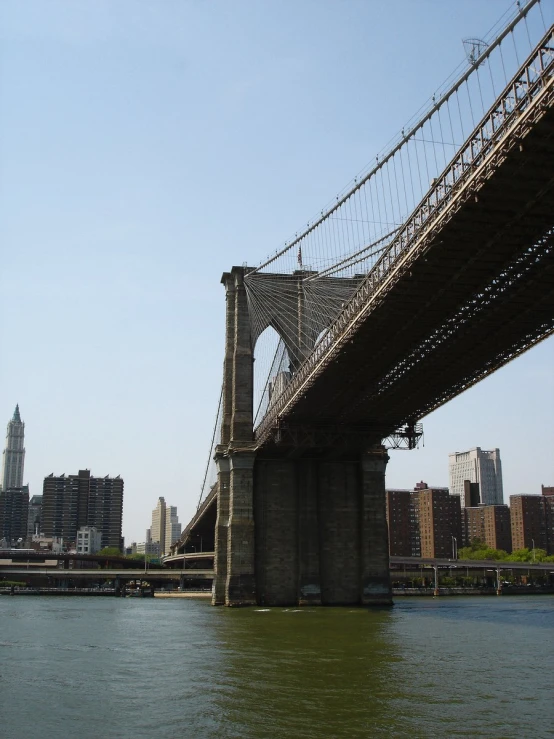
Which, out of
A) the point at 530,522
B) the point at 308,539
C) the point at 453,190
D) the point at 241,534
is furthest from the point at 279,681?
the point at 530,522

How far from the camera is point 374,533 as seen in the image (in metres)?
59.5

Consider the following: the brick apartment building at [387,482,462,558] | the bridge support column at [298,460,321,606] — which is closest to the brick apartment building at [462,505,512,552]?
the brick apartment building at [387,482,462,558]

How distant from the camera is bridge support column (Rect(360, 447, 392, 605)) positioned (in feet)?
194

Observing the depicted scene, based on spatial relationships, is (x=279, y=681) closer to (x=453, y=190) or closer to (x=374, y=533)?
(x=453, y=190)

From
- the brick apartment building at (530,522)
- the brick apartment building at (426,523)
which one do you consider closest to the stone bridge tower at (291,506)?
the brick apartment building at (426,523)

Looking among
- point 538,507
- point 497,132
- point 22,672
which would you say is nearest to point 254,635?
point 22,672

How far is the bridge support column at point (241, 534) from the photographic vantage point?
185 ft

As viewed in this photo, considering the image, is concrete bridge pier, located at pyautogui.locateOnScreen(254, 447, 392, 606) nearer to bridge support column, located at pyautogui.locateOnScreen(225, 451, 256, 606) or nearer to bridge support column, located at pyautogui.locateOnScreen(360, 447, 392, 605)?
bridge support column, located at pyautogui.locateOnScreen(360, 447, 392, 605)

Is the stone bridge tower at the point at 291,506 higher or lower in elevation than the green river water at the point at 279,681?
higher

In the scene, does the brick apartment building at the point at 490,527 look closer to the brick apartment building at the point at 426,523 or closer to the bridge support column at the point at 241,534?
the brick apartment building at the point at 426,523

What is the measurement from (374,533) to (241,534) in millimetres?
9420

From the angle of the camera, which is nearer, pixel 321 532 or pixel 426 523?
pixel 321 532

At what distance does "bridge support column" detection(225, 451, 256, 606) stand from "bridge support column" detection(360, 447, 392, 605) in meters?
7.83

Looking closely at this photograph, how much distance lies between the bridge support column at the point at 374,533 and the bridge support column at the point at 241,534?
7.83 metres
